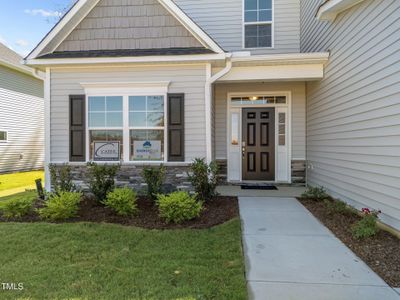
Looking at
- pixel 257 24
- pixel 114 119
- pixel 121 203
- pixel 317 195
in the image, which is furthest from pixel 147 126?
pixel 257 24

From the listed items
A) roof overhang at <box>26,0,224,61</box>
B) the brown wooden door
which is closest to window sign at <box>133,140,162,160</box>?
roof overhang at <box>26,0,224,61</box>

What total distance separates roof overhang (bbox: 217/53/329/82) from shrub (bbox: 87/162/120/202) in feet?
11.1

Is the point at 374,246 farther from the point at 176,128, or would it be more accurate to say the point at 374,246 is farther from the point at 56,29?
the point at 56,29

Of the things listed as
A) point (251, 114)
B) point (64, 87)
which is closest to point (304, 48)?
point (251, 114)

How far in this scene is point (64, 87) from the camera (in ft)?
21.9

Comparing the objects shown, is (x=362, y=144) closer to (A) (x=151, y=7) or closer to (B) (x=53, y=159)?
(A) (x=151, y=7)

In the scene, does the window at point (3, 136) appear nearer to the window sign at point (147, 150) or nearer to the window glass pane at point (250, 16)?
the window sign at point (147, 150)

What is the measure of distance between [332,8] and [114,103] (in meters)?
4.86

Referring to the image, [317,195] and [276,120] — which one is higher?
[276,120]

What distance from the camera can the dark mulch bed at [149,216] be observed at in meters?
4.77

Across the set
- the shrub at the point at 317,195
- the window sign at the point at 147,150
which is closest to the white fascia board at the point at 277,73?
the window sign at the point at 147,150

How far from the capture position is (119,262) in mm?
3250

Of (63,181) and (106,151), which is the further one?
(106,151)

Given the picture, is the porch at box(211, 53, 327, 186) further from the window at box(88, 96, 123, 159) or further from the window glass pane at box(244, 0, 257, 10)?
the window at box(88, 96, 123, 159)
